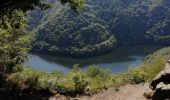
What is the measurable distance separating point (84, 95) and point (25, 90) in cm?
329

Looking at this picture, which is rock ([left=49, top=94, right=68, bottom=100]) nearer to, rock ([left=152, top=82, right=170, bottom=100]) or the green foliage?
rock ([left=152, top=82, right=170, bottom=100])

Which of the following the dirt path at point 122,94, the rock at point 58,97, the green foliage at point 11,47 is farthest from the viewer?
the green foliage at point 11,47

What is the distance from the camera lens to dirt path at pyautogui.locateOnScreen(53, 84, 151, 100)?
19.9m

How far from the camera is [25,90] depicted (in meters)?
20.3

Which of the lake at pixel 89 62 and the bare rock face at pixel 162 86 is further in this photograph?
the lake at pixel 89 62

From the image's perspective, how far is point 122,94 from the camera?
68.4 feet

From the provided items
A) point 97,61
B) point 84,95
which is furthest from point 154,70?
point 97,61

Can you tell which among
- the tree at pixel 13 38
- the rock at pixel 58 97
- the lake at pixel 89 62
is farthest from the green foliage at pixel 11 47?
the lake at pixel 89 62

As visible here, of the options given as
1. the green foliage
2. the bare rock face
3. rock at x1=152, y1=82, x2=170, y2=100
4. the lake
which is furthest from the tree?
the lake

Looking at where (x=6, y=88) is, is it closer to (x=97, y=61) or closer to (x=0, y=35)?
(x=0, y=35)

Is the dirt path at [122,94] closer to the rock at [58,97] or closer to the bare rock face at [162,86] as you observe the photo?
the rock at [58,97]

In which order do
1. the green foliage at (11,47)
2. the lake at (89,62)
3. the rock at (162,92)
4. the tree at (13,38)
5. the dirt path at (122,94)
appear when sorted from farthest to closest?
the lake at (89,62) < the green foliage at (11,47) < the tree at (13,38) < the dirt path at (122,94) < the rock at (162,92)

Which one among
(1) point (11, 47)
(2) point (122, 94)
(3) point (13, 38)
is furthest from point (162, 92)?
(3) point (13, 38)

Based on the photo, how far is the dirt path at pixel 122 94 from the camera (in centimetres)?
1991
